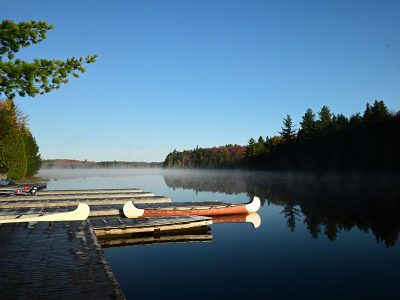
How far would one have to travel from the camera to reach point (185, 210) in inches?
1093

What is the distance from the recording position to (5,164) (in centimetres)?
5662

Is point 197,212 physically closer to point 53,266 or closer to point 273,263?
point 273,263

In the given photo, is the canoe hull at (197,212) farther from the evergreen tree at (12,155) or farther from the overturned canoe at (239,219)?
the evergreen tree at (12,155)

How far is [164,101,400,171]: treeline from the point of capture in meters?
79.0

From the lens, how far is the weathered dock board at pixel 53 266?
9.05 m

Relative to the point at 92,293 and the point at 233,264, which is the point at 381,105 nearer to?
the point at 233,264

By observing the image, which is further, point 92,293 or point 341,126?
point 341,126

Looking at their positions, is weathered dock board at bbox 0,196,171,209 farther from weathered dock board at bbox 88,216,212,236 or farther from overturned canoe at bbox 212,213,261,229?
weathered dock board at bbox 88,216,212,236

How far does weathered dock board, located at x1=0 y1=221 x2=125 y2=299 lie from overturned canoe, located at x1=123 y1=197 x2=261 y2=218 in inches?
322

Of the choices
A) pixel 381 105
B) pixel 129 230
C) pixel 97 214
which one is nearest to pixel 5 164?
pixel 97 214

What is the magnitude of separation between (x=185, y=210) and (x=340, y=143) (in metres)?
75.6

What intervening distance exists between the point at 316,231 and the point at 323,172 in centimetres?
8362

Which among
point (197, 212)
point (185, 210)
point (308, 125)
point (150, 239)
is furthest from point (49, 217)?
point (308, 125)

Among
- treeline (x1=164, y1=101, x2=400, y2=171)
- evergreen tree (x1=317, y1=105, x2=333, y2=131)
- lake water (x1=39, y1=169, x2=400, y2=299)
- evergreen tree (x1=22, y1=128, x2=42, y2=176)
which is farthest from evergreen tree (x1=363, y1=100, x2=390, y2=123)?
evergreen tree (x1=22, y1=128, x2=42, y2=176)
